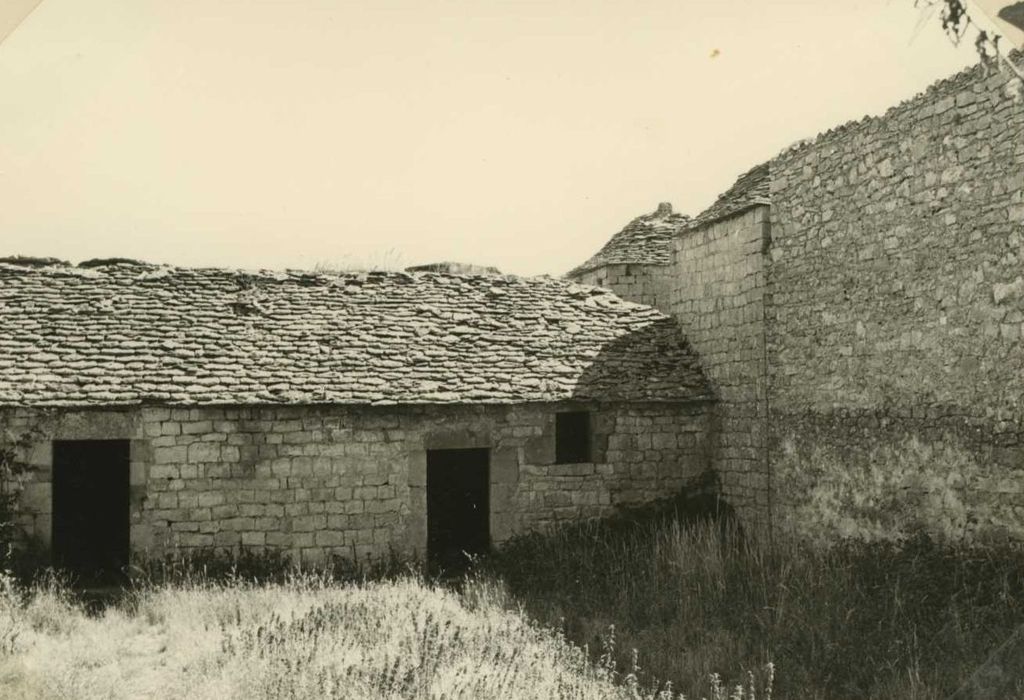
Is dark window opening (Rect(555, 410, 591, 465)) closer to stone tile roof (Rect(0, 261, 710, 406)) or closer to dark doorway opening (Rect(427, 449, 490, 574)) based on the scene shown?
stone tile roof (Rect(0, 261, 710, 406))

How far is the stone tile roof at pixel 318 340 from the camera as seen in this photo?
39.3 feet

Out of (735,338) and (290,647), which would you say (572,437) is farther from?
(290,647)

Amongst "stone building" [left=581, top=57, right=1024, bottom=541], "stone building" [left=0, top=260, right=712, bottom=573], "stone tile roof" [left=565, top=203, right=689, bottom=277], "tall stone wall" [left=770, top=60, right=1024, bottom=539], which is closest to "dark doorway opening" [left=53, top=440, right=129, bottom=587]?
"stone building" [left=0, top=260, right=712, bottom=573]

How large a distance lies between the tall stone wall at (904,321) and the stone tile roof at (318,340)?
2355 mm

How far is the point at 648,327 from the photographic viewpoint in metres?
14.9

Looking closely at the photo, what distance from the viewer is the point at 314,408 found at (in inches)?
474

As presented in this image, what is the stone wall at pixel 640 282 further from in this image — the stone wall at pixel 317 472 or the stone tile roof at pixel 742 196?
the stone wall at pixel 317 472

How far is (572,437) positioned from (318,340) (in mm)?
3773

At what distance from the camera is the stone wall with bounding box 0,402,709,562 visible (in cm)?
1162

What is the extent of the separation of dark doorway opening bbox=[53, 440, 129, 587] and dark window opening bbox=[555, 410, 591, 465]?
6139 mm

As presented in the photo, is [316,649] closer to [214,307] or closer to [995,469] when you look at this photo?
[995,469]

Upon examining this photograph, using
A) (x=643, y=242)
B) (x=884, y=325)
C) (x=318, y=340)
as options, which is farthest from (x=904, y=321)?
(x=643, y=242)

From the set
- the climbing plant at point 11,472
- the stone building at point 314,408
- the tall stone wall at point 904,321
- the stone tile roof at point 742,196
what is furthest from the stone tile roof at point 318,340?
the tall stone wall at point 904,321

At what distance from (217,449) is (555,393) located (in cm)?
429
